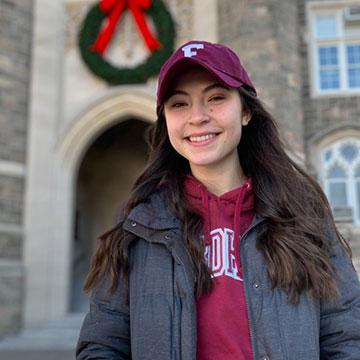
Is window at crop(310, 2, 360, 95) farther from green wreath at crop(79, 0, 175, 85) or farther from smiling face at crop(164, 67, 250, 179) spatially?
smiling face at crop(164, 67, 250, 179)

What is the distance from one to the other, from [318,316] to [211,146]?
0.50 meters

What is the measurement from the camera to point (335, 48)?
30.7 ft

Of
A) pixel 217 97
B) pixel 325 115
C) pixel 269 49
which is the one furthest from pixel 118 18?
pixel 217 97

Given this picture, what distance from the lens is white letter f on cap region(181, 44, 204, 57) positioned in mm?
1230

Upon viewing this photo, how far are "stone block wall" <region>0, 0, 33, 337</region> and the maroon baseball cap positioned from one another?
22.8 feet

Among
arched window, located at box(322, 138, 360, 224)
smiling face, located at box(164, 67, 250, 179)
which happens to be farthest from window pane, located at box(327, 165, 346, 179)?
smiling face, located at box(164, 67, 250, 179)

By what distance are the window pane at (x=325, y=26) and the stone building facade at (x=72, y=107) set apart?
A: 0.04m

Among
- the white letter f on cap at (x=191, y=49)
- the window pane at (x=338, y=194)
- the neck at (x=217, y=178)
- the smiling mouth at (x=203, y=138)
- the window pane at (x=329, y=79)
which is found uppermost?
the window pane at (x=329, y=79)

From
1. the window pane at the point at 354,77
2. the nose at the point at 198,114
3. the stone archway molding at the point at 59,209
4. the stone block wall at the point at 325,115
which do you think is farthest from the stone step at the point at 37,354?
the window pane at the point at 354,77

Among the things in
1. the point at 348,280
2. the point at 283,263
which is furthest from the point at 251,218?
the point at 348,280

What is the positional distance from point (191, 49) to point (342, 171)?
827 cm

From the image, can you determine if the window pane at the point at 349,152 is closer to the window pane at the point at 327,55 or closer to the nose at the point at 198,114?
the window pane at the point at 327,55

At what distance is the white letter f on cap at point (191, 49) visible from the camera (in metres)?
1.23

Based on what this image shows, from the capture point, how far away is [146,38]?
8.40 metres
